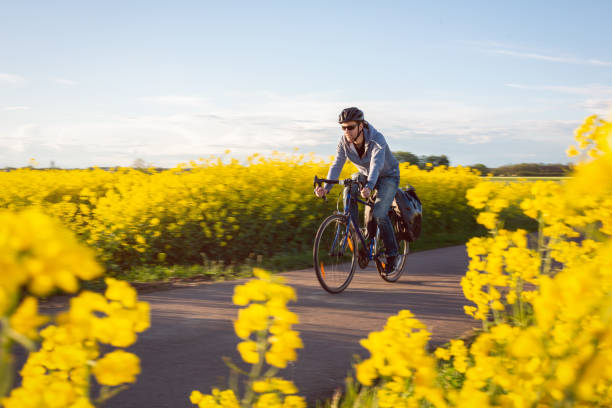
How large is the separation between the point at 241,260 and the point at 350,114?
3.12 metres

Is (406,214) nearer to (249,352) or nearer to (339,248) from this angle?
(339,248)

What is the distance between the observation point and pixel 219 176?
29.2 ft

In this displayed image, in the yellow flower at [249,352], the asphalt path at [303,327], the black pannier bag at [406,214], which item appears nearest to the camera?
the yellow flower at [249,352]

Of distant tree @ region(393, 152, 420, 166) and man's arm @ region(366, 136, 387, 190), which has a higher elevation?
distant tree @ region(393, 152, 420, 166)

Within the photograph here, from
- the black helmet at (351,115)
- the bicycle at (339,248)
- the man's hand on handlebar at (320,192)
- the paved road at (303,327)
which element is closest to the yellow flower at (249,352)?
the paved road at (303,327)

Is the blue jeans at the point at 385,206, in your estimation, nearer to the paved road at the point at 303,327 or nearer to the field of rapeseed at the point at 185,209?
the paved road at the point at 303,327

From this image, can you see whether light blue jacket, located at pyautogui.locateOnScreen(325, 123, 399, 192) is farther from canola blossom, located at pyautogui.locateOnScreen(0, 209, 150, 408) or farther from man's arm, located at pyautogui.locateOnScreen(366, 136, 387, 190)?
canola blossom, located at pyautogui.locateOnScreen(0, 209, 150, 408)

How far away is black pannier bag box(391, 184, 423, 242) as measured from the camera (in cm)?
693

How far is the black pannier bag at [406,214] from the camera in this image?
693cm

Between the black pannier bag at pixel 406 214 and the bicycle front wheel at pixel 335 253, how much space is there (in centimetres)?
93

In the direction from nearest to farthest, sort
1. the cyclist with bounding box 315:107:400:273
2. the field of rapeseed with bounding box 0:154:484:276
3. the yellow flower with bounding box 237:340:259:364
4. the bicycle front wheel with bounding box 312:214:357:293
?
the yellow flower with bounding box 237:340:259:364 → the bicycle front wheel with bounding box 312:214:357:293 → the cyclist with bounding box 315:107:400:273 → the field of rapeseed with bounding box 0:154:484:276

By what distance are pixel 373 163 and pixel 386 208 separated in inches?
27.0

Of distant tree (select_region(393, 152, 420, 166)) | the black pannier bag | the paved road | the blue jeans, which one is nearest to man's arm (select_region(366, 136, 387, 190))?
the blue jeans

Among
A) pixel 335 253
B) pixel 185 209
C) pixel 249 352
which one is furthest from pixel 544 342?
pixel 185 209
